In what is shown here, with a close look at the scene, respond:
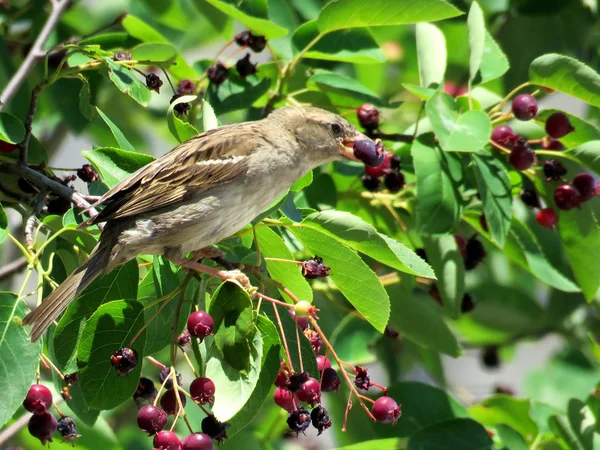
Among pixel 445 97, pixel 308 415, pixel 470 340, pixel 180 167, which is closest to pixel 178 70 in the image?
pixel 180 167

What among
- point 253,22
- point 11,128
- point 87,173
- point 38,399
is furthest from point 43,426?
point 253,22

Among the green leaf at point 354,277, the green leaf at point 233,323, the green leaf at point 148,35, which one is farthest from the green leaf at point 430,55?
the green leaf at point 233,323

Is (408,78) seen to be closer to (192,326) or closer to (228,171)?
(228,171)

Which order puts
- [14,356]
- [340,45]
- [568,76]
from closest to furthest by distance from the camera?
[14,356], [568,76], [340,45]

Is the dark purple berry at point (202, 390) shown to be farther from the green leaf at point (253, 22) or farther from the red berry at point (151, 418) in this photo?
the green leaf at point (253, 22)

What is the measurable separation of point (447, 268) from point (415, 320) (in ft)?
0.94

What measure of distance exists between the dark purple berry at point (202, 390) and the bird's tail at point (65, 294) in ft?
1.67

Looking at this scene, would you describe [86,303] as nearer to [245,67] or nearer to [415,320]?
[245,67]

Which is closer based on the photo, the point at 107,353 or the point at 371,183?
the point at 107,353

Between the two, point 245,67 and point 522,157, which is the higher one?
point 245,67

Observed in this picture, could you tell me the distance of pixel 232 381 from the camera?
2762 millimetres

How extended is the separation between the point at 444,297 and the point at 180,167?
113 centimetres

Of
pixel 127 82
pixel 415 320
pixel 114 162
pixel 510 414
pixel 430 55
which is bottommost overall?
pixel 510 414

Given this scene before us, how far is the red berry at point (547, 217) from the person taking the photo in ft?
12.6
